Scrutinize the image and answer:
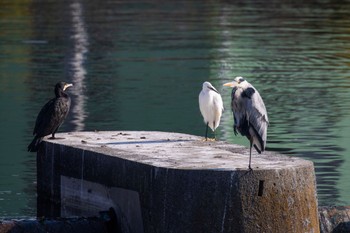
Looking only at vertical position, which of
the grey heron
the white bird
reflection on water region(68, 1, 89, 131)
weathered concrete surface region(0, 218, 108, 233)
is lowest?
reflection on water region(68, 1, 89, 131)

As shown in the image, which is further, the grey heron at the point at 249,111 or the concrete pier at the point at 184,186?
the grey heron at the point at 249,111

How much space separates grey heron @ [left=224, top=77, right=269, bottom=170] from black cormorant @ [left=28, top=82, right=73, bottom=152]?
11.1 ft

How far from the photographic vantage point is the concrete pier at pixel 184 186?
426 inches

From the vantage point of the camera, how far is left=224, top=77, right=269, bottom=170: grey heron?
11047mm

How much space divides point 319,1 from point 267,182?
44690mm

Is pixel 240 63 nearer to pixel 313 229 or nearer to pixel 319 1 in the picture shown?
pixel 313 229

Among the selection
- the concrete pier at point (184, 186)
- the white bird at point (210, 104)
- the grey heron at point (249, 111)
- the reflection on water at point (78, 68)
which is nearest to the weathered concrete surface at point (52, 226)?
the concrete pier at point (184, 186)

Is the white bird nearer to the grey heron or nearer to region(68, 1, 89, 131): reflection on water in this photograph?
the grey heron

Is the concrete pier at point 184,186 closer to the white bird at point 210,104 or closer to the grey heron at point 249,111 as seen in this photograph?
the grey heron at point 249,111

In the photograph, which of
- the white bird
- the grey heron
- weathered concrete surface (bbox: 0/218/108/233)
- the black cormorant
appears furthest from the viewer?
the white bird

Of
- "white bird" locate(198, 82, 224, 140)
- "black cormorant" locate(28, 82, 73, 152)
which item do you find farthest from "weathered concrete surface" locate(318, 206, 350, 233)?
"black cormorant" locate(28, 82, 73, 152)

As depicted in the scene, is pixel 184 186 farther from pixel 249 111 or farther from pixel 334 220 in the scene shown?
pixel 334 220

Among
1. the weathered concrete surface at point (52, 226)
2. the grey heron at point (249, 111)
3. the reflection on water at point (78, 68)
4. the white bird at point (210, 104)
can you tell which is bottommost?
the reflection on water at point (78, 68)

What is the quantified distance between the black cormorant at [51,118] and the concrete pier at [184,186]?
0.58 m
